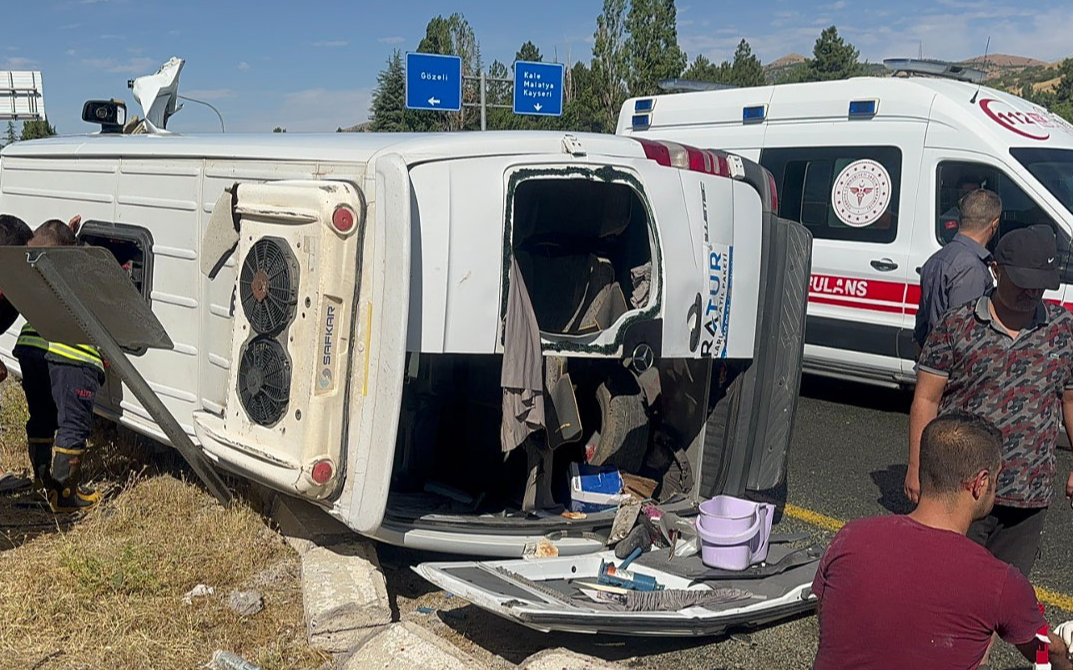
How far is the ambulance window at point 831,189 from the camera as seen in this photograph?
24.7 feet

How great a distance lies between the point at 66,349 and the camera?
5.52 metres

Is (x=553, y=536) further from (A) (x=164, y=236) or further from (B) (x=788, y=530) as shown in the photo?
(A) (x=164, y=236)

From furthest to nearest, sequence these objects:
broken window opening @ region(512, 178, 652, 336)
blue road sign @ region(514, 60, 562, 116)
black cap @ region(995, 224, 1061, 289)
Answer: blue road sign @ region(514, 60, 562, 116)
broken window opening @ region(512, 178, 652, 336)
black cap @ region(995, 224, 1061, 289)

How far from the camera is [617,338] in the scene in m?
4.35

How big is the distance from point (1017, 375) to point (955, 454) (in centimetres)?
120

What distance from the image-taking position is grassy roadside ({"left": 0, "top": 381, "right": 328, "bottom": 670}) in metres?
3.96

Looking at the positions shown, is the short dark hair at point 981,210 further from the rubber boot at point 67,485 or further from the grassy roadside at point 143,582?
the rubber boot at point 67,485

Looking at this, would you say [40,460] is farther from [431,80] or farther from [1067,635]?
[431,80]

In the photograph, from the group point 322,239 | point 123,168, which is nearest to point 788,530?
point 322,239

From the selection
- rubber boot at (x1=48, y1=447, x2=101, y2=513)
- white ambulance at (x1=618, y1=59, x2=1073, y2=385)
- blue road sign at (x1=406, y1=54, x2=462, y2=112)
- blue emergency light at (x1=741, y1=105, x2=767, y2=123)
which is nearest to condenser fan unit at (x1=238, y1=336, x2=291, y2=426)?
rubber boot at (x1=48, y1=447, x2=101, y2=513)

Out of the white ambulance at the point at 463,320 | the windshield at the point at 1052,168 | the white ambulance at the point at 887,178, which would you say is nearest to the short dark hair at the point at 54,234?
the white ambulance at the point at 463,320

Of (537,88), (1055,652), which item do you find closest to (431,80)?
(537,88)

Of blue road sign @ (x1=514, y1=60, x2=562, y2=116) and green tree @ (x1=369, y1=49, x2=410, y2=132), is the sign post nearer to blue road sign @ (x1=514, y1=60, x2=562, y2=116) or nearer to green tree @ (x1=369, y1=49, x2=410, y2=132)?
blue road sign @ (x1=514, y1=60, x2=562, y2=116)

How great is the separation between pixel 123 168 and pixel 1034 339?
454 centimetres
